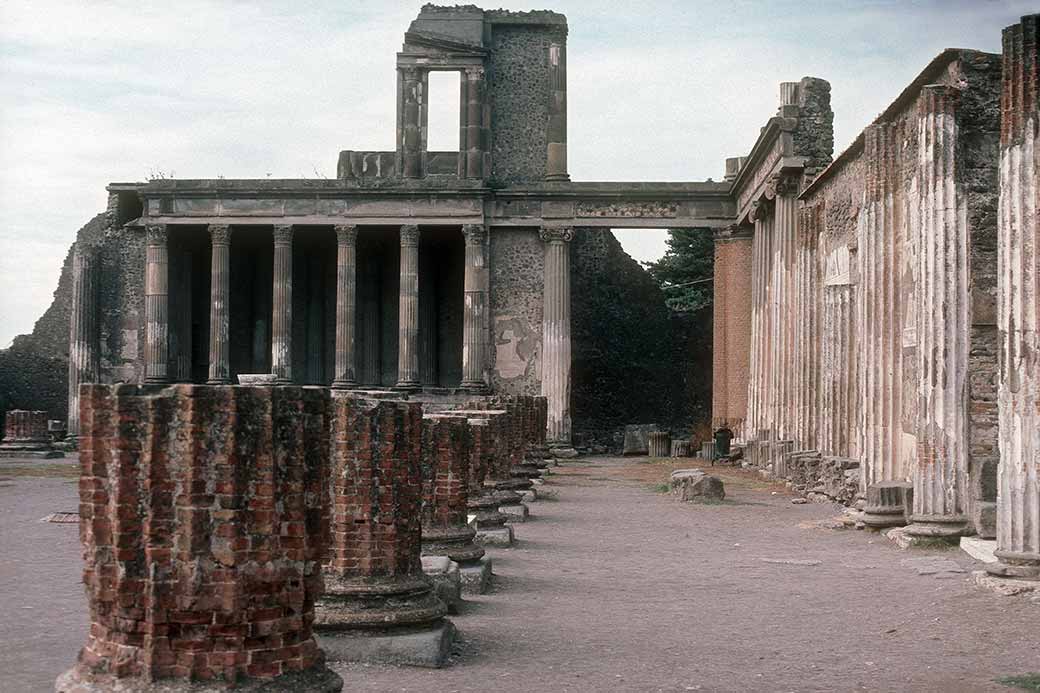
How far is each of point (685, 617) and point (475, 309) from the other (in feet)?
78.2

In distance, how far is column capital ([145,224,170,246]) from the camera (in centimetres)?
3262

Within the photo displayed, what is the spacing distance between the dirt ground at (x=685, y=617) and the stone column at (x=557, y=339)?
1718 centimetres

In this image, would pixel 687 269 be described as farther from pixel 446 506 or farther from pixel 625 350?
pixel 446 506

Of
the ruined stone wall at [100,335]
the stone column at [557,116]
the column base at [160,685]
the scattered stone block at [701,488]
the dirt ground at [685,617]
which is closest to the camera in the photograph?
the column base at [160,685]

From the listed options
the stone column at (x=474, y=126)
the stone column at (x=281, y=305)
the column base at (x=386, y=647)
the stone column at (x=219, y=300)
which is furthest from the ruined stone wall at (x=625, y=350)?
the column base at (x=386, y=647)

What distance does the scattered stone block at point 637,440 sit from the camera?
35.3 m

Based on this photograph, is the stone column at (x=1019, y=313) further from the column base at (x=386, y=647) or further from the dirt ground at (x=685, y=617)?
the column base at (x=386, y=647)

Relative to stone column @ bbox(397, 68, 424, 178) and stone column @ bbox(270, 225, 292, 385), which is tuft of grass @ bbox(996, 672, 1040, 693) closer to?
stone column @ bbox(270, 225, 292, 385)

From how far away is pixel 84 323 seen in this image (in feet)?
113

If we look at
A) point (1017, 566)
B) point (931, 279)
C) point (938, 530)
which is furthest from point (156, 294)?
point (1017, 566)

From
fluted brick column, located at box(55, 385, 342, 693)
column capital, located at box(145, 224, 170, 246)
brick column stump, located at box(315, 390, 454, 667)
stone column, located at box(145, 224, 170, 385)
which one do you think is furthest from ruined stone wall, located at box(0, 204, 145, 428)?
fluted brick column, located at box(55, 385, 342, 693)

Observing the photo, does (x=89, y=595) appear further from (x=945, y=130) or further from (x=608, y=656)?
(x=945, y=130)

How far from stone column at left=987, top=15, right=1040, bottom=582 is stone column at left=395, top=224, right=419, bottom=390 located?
22.7 meters

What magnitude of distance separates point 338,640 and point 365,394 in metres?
1.51
